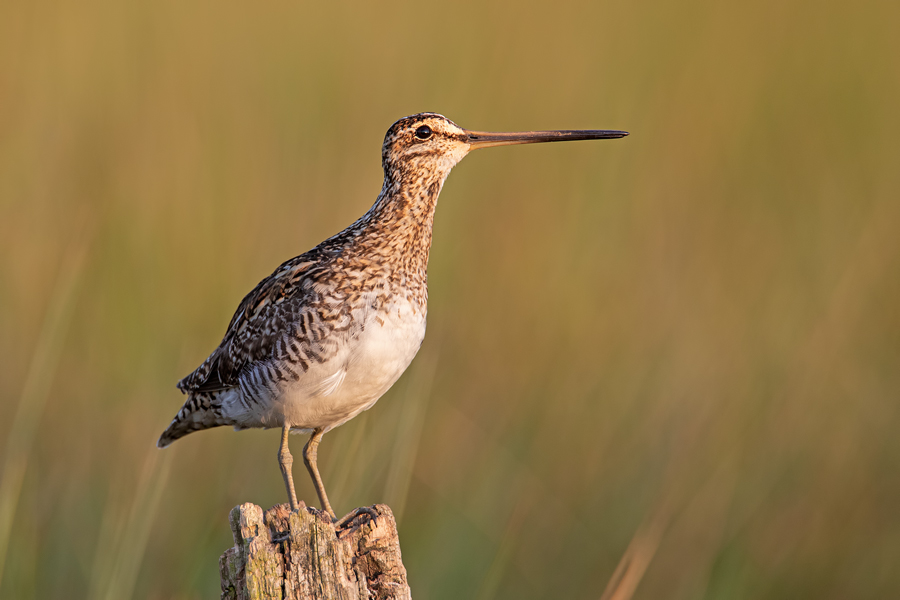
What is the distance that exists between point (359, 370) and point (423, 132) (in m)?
1.38

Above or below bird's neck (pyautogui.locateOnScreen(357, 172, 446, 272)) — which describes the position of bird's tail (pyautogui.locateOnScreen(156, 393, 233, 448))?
below

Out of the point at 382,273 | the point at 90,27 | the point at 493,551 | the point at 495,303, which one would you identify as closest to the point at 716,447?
the point at 493,551

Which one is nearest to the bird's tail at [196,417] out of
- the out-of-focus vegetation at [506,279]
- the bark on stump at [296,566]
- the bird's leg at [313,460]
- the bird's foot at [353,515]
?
the out-of-focus vegetation at [506,279]

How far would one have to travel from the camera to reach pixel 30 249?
7.48 meters

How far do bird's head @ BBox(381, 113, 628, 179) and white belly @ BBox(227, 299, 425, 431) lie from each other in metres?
Answer: 0.84

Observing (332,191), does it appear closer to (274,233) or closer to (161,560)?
(274,233)

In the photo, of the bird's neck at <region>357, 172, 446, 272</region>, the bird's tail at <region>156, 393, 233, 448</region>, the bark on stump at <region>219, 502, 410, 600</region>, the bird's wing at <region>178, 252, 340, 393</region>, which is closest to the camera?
the bark on stump at <region>219, 502, 410, 600</region>

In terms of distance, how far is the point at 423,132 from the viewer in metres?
4.99

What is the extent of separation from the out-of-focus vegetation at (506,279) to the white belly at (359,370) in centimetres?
25

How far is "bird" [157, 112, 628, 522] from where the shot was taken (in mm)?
4508

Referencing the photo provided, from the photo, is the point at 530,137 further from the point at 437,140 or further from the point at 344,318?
the point at 344,318

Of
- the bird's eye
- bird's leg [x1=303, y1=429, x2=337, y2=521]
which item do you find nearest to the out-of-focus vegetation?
bird's leg [x1=303, y1=429, x2=337, y2=521]

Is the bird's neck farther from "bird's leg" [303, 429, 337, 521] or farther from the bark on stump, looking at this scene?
the bark on stump

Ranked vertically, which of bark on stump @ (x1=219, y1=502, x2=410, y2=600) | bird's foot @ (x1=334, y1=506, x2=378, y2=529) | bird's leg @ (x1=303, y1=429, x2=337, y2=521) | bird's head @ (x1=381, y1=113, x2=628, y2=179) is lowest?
bird's leg @ (x1=303, y1=429, x2=337, y2=521)
